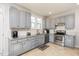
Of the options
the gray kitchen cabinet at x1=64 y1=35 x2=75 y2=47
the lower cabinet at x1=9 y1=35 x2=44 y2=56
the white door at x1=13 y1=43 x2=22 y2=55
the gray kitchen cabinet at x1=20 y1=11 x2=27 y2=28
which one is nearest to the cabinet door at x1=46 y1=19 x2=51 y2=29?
the gray kitchen cabinet at x1=64 y1=35 x2=75 y2=47

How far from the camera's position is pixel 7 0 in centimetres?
99

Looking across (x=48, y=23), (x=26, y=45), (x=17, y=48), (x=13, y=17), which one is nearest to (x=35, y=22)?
(x=48, y=23)

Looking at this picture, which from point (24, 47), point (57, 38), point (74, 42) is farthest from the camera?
point (57, 38)

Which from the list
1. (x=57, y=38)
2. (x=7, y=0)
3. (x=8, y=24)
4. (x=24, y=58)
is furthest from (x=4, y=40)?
(x=57, y=38)

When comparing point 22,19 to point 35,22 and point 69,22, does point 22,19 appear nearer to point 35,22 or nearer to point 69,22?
point 35,22

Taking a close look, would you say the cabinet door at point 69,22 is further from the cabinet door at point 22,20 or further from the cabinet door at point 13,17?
the cabinet door at point 13,17

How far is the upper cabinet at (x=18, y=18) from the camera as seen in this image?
3.56 meters

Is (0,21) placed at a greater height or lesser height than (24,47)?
greater

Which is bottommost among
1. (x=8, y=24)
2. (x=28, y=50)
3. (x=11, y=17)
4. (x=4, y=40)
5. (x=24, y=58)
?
(x=28, y=50)

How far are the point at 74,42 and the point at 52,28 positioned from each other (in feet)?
7.78

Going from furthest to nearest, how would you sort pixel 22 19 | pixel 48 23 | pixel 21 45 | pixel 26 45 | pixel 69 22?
pixel 48 23 < pixel 69 22 < pixel 22 19 < pixel 26 45 < pixel 21 45

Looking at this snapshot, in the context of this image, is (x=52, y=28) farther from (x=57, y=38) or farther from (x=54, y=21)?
(x=57, y=38)

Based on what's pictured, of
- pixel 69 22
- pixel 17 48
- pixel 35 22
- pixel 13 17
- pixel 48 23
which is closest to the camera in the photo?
pixel 17 48

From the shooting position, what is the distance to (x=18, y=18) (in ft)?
12.8
